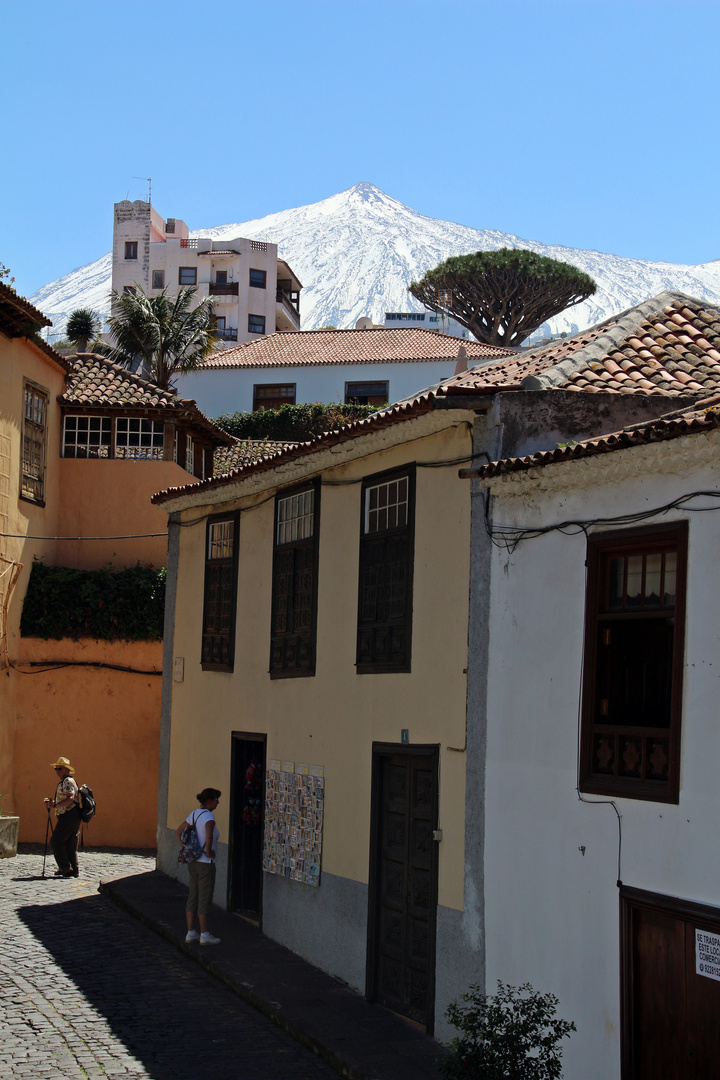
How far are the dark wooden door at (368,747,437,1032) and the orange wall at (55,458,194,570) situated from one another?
44.8ft

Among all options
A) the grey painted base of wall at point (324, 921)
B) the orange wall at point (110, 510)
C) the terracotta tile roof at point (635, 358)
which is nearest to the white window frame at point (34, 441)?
the orange wall at point (110, 510)

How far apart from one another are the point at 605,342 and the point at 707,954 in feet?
19.2

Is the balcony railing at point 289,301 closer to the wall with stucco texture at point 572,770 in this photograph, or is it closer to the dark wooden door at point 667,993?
the wall with stucco texture at point 572,770

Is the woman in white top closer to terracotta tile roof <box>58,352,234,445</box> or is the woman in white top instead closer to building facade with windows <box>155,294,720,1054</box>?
building facade with windows <box>155,294,720,1054</box>

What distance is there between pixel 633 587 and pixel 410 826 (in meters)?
3.63

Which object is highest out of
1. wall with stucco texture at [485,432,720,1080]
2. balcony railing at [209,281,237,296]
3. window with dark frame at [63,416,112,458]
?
balcony railing at [209,281,237,296]

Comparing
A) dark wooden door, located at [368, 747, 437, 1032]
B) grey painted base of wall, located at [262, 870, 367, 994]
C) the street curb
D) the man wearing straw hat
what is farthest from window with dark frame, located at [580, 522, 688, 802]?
the man wearing straw hat

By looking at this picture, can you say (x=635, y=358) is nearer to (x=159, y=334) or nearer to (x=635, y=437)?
(x=635, y=437)

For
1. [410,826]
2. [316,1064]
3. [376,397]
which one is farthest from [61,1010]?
[376,397]

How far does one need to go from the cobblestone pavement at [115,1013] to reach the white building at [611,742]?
2.16 metres

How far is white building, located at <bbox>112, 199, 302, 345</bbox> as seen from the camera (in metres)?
63.5

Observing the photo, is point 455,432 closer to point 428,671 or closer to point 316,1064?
point 428,671

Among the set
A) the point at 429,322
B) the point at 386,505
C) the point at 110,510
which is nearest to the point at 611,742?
the point at 386,505

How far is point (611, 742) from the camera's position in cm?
765
